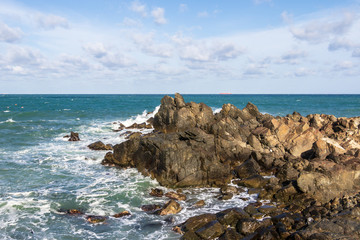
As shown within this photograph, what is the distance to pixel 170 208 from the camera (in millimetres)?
19219

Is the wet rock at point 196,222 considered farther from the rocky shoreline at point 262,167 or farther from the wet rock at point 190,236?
the wet rock at point 190,236

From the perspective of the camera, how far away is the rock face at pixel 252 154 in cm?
2188

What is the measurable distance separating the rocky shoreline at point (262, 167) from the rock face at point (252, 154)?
77 millimetres

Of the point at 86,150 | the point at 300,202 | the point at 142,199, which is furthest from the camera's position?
the point at 86,150

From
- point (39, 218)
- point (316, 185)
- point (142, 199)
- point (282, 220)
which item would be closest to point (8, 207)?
point (39, 218)

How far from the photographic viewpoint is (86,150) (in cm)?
3719

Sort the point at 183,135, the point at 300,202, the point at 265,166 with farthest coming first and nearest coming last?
the point at 183,135 → the point at 265,166 → the point at 300,202

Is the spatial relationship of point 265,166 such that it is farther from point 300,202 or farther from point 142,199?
point 142,199

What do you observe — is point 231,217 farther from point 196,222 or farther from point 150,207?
point 150,207

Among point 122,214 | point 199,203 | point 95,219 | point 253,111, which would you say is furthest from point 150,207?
point 253,111

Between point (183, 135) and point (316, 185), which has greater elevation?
point (183, 135)

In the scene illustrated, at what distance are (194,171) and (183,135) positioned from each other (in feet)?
17.9

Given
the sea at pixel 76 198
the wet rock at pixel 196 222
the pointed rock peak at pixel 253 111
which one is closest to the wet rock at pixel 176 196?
the sea at pixel 76 198

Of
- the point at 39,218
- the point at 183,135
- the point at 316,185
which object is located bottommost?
the point at 39,218
